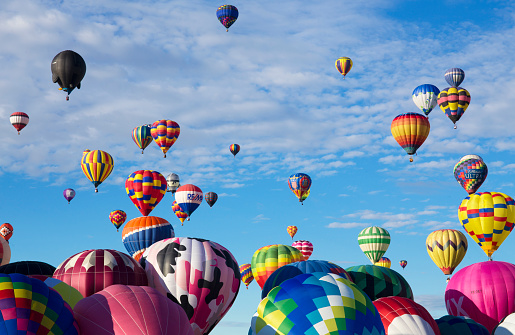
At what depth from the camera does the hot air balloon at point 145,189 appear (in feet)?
138

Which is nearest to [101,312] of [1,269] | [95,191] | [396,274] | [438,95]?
[1,269]

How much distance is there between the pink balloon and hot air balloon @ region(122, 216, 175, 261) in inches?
687

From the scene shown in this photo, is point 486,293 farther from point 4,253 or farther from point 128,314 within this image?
point 4,253

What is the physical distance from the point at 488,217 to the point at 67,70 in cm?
2266

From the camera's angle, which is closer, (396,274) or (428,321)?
(428,321)

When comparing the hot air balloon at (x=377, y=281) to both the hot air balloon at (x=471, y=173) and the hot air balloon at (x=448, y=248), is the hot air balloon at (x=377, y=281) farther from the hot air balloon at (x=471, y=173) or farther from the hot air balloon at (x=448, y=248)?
the hot air balloon at (x=471, y=173)

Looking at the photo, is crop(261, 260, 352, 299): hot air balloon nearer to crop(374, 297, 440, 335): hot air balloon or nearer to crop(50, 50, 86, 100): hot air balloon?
crop(374, 297, 440, 335): hot air balloon

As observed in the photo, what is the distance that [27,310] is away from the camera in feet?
42.6

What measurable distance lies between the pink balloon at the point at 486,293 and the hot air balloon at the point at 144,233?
17446 mm

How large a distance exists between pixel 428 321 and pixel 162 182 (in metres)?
27.2

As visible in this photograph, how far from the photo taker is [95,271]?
1834 centimetres

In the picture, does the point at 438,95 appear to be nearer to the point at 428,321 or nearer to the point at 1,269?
the point at 428,321

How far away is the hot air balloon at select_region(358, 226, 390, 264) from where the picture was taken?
41.8 m

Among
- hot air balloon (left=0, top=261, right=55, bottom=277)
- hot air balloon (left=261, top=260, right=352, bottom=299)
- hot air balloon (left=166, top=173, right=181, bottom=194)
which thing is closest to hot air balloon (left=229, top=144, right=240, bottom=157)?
hot air balloon (left=166, top=173, right=181, bottom=194)
